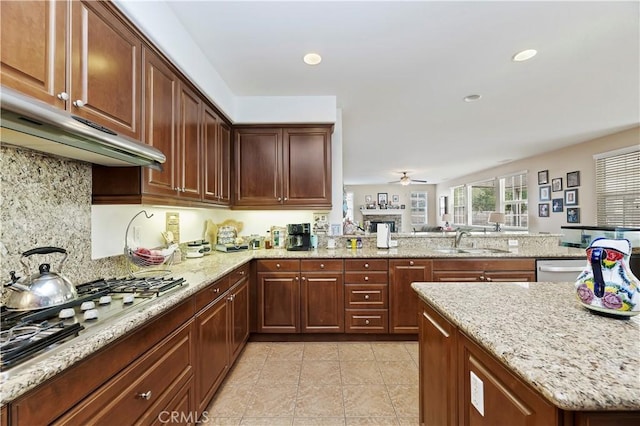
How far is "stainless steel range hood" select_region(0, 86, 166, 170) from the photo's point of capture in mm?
806

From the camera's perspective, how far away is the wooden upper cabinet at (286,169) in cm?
311

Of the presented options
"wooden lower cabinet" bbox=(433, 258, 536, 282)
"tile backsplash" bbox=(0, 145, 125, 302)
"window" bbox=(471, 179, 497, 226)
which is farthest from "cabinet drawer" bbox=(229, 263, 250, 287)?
"window" bbox=(471, 179, 497, 226)

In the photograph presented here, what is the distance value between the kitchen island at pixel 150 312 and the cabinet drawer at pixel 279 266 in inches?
2.1

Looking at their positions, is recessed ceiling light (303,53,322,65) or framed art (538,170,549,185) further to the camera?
framed art (538,170,549,185)

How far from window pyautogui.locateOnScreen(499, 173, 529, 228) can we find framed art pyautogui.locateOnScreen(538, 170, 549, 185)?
0.55 metres

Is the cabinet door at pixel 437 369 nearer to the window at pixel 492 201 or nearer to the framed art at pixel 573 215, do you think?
the framed art at pixel 573 215

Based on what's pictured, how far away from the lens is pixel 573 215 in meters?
5.11

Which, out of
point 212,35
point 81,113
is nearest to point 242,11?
point 212,35

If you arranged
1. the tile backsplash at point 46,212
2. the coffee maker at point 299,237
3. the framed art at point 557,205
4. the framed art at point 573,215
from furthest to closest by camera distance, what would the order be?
1. the framed art at point 557,205
2. the framed art at point 573,215
3. the coffee maker at point 299,237
4. the tile backsplash at point 46,212

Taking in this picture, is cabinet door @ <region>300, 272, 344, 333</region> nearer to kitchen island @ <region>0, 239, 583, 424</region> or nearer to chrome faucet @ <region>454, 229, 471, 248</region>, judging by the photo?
kitchen island @ <region>0, 239, 583, 424</region>

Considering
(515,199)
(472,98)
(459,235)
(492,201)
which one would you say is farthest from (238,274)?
(492,201)

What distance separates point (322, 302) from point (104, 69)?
2.43 meters

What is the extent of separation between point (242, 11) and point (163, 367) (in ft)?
6.99

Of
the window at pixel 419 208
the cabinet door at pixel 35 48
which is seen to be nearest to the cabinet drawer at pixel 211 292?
the cabinet door at pixel 35 48
